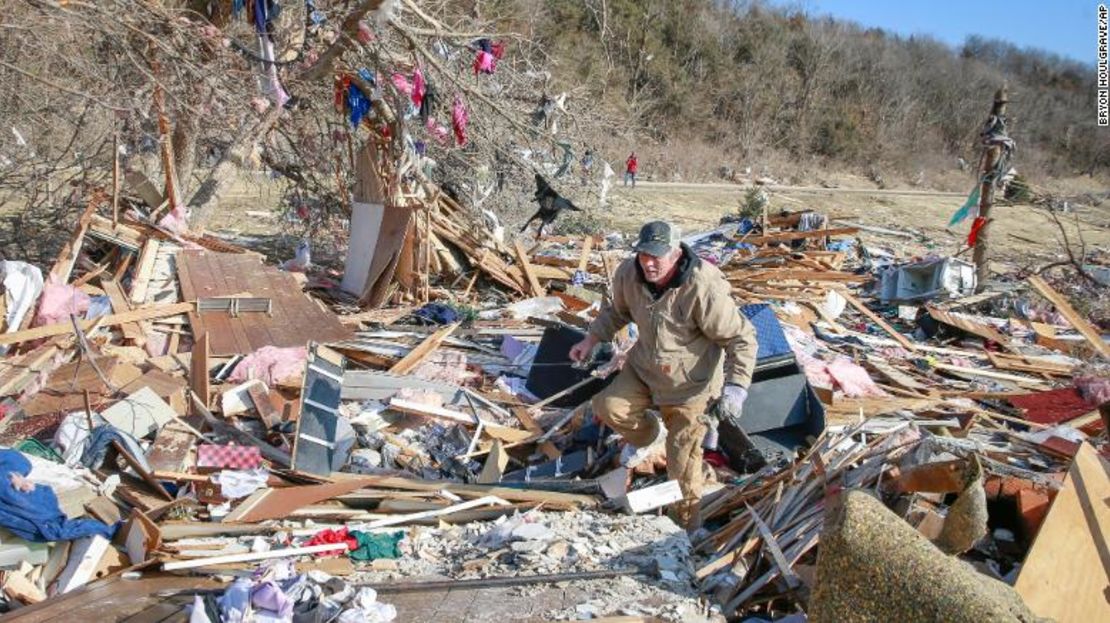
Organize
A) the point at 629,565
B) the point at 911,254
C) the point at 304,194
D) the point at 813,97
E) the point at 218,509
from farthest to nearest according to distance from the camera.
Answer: the point at 813,97 < the point at 911,254 < the point at 304,194 < the point at 218,509 < the point at 629,565

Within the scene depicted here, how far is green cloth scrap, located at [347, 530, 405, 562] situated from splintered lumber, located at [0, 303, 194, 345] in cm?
379

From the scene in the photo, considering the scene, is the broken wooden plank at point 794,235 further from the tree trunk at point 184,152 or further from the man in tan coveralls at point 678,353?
the man in tan coveralls at point 678,353

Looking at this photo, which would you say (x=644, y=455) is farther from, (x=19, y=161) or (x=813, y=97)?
(x=813, y=97)

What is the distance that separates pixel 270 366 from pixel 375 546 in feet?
10.9

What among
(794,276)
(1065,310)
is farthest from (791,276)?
(1065,310)

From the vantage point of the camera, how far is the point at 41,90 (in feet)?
27.8

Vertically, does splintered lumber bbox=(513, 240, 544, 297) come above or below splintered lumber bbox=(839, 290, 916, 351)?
above

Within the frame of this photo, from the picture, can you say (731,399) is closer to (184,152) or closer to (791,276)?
(791,276)

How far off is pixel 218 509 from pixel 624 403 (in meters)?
2.25

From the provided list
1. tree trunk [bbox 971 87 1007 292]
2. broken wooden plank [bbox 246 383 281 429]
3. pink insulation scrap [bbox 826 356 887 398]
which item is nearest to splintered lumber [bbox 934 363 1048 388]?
pink insulation scrap [bbox 826 356 887 398]

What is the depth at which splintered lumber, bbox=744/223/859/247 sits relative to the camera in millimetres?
12656

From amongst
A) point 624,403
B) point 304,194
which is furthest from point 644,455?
point 304,194

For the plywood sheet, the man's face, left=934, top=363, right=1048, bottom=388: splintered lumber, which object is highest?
the man's face

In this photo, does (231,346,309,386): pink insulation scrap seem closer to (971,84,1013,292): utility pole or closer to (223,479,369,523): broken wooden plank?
(223,479,369,523): broken wooden plank
